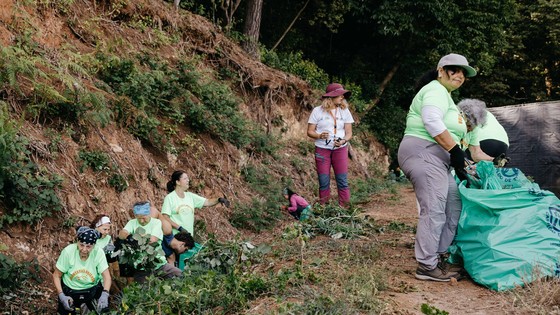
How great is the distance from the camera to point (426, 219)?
512 cm

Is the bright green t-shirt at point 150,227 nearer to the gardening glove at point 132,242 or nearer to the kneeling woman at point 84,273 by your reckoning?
the gardening glove at point 132,242

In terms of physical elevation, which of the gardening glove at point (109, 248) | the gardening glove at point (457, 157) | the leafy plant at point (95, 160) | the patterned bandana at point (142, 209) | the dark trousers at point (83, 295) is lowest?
the dark trousers at point (83, 295)

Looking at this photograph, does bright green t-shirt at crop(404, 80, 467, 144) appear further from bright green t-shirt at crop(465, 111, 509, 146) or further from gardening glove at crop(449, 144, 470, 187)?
bright green t-shirt at crop(465, 111, 509, 146)

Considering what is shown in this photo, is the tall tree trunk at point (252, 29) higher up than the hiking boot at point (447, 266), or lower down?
higher up

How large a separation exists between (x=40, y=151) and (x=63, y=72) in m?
1.33

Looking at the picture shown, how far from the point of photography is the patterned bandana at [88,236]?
554 centimetres

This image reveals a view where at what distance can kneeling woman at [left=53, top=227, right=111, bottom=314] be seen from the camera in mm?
5547

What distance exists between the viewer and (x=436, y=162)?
516 centimetres

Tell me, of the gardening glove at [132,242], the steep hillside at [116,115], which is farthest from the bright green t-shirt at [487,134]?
the steep hillside at [116,115]

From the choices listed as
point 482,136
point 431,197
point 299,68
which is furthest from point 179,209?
point 299,68

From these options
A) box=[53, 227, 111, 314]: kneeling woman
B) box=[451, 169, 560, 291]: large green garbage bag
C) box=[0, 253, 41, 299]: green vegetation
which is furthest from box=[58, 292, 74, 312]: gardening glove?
box=[451, 169, 560, 291]: large green garbage bag

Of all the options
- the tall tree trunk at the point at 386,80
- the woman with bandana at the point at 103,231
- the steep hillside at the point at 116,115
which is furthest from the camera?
the tall tree trunk at the point at 386,80

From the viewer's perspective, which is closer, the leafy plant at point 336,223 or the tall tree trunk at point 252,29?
the leafy plant at point 336,223

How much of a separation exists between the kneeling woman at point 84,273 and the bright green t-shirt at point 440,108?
3293 mm
